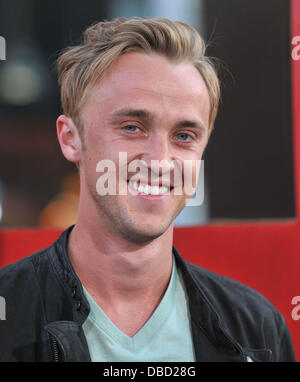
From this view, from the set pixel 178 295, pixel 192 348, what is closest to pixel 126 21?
pixel 178 295

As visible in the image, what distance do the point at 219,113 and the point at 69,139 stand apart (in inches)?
17.3

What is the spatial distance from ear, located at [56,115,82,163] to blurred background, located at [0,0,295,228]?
1.7 inches

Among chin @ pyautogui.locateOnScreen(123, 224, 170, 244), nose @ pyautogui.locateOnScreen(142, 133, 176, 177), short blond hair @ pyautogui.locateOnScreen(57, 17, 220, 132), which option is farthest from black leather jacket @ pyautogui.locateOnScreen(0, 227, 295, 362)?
short blond hair @ pyautogui.locateOnScreen(57, 17, 220, 132)

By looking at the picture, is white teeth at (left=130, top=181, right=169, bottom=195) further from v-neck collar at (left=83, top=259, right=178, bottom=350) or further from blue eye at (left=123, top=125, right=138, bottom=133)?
v-neck collar at (left=83, top=259, right=178, bottom=350)

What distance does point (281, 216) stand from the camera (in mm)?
1513

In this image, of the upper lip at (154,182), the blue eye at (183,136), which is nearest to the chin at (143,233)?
the upper lip at (154,182)

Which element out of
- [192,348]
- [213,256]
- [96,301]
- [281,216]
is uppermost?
[281,216]

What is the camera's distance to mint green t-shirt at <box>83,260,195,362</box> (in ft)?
4.12

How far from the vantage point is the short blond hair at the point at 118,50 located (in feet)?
4.25

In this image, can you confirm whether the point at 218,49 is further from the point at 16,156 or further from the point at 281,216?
the point at 16,156

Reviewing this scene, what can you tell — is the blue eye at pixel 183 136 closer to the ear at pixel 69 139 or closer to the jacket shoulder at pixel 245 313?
the ear at pixel 69 139

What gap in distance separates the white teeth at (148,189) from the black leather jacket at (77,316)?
22 centimetres

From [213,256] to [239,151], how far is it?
12.5 inches

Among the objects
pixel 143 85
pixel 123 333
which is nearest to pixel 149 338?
pixel 123 333
